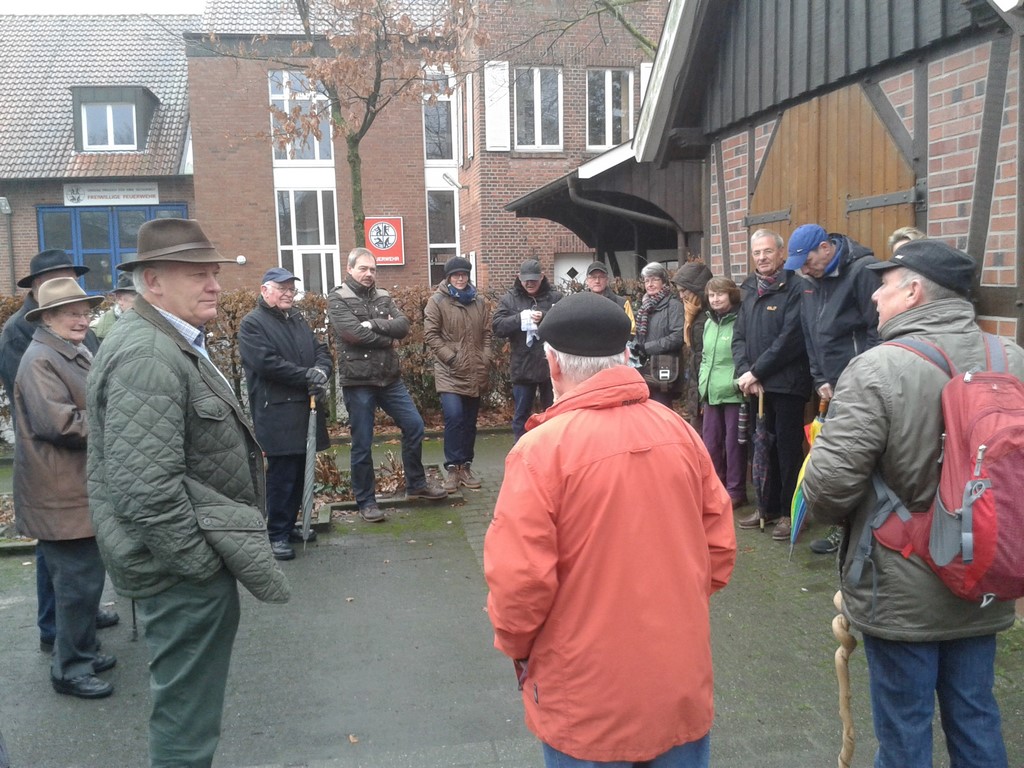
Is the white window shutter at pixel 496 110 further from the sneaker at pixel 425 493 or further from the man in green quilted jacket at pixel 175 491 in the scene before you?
the man in green quilted jacket at pixel 175 491

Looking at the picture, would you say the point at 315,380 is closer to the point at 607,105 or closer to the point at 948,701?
the point at 948,701

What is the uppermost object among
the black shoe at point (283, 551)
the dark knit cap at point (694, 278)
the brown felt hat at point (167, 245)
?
the brown felt hat at point (167, 245)

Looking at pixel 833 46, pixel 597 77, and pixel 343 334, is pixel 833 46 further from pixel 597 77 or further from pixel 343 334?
pixel 597 77

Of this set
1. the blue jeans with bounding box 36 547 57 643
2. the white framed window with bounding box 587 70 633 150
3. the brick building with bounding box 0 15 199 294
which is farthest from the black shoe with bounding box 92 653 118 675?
the brick building with bounding box 0 15 199 294

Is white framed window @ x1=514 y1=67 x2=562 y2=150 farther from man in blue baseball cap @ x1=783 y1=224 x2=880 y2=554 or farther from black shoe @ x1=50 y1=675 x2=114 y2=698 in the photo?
black shoe @ x1=50 y1=675 x2=114 y2=698

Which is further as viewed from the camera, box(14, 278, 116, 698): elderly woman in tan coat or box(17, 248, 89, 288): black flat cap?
box(17, 248, 89, 288): black flat cap

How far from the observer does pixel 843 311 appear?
5270mm

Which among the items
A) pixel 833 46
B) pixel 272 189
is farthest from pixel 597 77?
pixel 833 46

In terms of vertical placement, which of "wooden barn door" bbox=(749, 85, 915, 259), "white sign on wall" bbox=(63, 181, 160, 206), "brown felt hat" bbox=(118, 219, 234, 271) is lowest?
"brown felt hat" bbox=(118, 219, 234, 271)

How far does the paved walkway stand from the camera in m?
3.54

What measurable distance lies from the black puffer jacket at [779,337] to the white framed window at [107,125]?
25.1 m

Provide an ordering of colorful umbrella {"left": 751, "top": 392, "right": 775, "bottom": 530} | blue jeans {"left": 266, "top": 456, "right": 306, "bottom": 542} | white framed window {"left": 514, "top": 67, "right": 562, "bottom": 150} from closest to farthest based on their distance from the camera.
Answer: blue jeans {"left": 266, "top": 456, "right": 306, "bottom": 542}, colorful umbrella {"left": 751, "top": 392, "right": 775, "bottom": 530}, white framed window {"left": 514, "top": 67, "right": 562, "bottom": 150}

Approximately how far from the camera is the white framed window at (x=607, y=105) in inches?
875

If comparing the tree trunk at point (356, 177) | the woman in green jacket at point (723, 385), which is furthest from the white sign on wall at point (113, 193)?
the woman in green jacket at point (723, 385)
